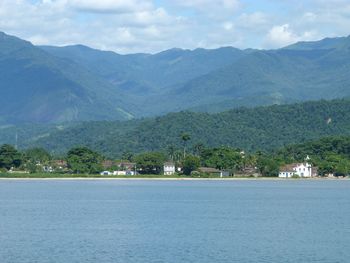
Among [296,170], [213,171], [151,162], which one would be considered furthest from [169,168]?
[296,170]

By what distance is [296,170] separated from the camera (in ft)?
490

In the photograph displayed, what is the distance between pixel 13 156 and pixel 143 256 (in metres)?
97.3

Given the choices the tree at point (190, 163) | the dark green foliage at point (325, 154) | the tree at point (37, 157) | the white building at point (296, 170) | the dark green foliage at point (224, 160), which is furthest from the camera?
the tree at point (37, 157)

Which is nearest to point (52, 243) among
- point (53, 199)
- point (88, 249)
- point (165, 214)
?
point (88, 249)

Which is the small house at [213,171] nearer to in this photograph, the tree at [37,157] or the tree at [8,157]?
the tree at [37,157]

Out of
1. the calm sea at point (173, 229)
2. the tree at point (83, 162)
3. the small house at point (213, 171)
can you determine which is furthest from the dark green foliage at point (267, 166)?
the calm sea at point (173, 229)

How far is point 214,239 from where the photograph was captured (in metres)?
54.0

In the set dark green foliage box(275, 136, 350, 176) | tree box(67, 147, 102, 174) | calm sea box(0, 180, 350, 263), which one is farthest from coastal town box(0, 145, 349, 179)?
calm sea box(0, 180, 350, 263)

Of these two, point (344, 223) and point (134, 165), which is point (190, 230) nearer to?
point (344, 223)

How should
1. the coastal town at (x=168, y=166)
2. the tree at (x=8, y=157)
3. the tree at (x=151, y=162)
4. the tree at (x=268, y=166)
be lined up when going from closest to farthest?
the tree at (x=151, y=162), the tree at (x=8, y=157), the coastal town at (x=168, y=166), the tree at (x=268, y=166)

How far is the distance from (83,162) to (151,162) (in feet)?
36.7

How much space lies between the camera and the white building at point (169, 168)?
14512 cm

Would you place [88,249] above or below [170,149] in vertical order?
below

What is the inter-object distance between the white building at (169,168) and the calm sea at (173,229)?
163 ft
